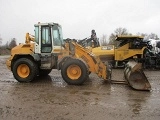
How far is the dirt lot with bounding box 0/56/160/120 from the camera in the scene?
600 cm

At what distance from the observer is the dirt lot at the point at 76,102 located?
5996mm

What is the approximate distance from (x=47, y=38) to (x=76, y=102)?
4045mm

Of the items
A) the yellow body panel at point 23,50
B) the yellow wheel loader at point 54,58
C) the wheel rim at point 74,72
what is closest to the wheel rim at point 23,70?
the yellow wheel loader at point 54,58

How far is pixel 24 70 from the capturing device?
10406 millimetres

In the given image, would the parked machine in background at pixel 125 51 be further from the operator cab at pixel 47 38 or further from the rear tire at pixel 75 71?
the rear tire at pixel 75 71

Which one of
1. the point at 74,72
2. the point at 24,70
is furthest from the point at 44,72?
the point at 74,72

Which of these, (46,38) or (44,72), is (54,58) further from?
(44,72)

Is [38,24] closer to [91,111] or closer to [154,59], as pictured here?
[91,111]

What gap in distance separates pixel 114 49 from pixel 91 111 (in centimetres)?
1023

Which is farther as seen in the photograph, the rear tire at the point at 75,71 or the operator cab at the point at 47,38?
the operator cab at the point at 47,38

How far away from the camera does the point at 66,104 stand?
696 cm

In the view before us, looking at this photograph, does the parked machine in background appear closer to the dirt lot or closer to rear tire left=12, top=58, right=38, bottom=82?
the dirt lot

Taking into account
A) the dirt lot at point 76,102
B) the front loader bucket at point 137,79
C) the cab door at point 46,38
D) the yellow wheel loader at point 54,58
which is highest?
the cab door at point 46,38

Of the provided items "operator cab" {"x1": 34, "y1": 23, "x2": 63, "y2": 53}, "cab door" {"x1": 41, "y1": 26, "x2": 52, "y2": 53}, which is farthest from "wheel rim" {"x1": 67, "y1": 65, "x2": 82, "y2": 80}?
"cab door" {"x1": 41, "y1": 26, "x2": 52, "y2": 53}
